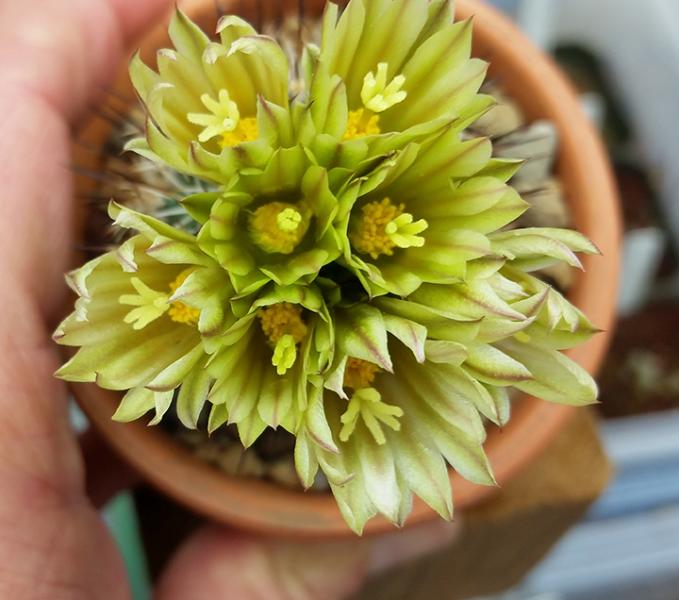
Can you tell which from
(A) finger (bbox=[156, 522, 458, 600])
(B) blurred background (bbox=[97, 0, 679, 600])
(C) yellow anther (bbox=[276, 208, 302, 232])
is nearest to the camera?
(C) yellow anther (bbox=[276, 208, 302, 232])

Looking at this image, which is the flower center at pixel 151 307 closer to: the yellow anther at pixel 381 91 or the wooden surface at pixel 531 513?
the yellow anther at pixel 381 91

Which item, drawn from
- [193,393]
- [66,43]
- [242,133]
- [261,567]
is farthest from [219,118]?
[261,567]

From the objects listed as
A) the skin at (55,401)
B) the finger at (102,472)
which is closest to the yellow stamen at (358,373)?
the skin at (55,401)

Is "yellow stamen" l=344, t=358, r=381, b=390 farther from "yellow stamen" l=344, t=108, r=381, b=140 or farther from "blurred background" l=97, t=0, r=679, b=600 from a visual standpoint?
"blurred background" l=97, t=0, r=679, b=600

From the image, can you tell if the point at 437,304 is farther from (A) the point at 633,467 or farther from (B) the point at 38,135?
(A) the point at 633,467

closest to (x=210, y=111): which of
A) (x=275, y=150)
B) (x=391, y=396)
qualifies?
(x=275, y=150)

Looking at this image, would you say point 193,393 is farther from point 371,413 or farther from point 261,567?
point 261,567

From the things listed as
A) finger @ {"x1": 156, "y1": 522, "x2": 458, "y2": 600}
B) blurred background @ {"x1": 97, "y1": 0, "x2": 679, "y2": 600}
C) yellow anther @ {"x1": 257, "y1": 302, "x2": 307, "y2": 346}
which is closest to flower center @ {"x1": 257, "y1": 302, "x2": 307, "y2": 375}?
yellow anther @ {"x1": 257, "y1": 302, "x2": 307, "y2": 346}
